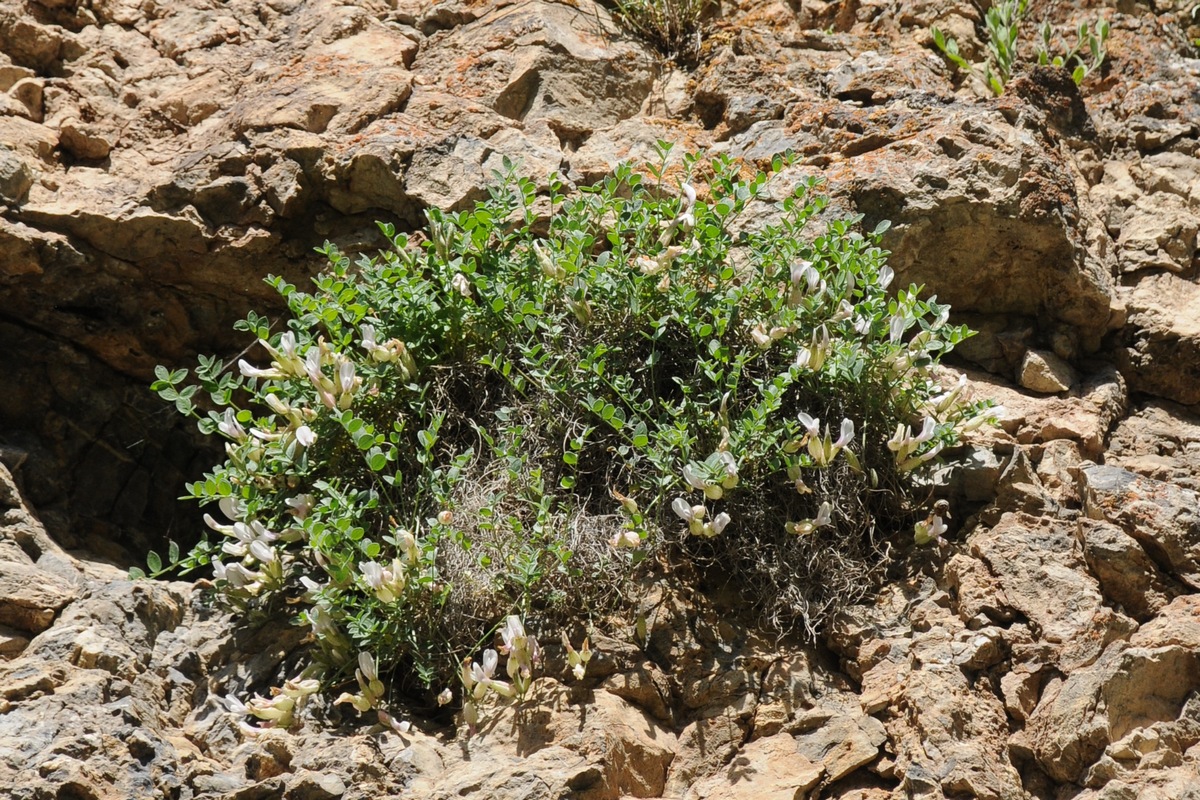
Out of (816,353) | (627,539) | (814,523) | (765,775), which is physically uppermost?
(816,353)

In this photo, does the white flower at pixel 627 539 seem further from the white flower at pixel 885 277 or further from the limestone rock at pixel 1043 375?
the limestone rock at pixel 1043 375

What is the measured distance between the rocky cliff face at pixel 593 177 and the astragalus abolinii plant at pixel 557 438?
0.18 metres

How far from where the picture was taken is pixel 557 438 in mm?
3789

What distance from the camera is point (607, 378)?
3686 mm

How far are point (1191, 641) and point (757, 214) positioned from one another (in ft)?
6.62

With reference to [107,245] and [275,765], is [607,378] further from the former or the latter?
[107,245]

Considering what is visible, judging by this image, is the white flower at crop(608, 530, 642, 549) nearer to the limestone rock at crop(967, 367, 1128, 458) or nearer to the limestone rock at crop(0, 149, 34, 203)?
the limestone rock at crop(967, 367, 1128, 458)

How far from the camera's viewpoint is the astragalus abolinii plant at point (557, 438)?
11.2ft

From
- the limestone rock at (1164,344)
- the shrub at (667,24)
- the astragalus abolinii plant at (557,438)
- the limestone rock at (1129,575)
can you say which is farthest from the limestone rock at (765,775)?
Result: the shrub at (667,24)

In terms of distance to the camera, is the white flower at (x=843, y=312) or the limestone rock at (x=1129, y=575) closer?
the limestone rock at (x=1129, y=575)

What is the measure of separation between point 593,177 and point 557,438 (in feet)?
3.96

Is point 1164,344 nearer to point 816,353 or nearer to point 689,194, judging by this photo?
point 816,353

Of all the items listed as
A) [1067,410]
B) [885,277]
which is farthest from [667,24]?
[1067,410]

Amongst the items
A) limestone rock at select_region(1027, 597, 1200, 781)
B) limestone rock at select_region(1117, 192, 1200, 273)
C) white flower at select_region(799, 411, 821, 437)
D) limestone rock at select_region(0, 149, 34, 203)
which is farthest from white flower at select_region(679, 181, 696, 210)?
limestone rock at select_region(0, 149, 34, 203)
